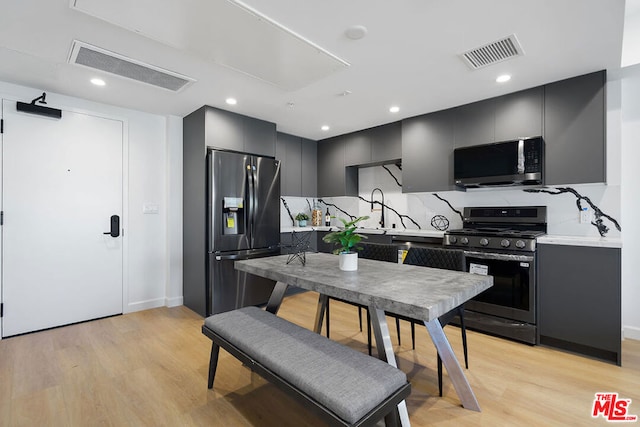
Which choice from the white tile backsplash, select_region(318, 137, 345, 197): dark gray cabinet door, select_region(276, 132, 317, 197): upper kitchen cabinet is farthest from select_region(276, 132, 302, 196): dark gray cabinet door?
select_region(318, 137, 345, 197): dark gray cabinet door

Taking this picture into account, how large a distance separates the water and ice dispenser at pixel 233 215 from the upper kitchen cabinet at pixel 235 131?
0.64 m

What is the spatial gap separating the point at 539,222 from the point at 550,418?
1.94 meters

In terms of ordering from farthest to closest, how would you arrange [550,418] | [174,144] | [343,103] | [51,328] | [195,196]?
[174,144] < [195,196] < [343,103] < [51,328] < [550,418]

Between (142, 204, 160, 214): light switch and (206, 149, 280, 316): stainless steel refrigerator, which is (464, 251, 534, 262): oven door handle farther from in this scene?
(142, 204, 160, 214): light switch

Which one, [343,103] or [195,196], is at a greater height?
[343,103]

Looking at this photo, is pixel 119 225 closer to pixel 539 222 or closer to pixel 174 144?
pixel 174 144

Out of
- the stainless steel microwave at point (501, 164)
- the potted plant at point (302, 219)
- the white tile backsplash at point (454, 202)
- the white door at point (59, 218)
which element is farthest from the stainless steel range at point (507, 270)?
the white door at point (59, 218)

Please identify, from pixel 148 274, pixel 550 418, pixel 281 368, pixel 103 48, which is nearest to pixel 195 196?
pixel 148 274

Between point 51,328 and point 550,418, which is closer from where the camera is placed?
point 550,418

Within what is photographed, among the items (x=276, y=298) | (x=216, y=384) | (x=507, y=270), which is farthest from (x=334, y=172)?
(x=216, y=384)

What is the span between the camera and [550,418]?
67.8 inches

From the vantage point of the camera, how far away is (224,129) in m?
3.51

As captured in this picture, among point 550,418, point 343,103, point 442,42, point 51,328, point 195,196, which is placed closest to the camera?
point 550,418

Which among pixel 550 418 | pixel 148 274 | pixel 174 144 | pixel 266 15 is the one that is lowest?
pixel 550 418
